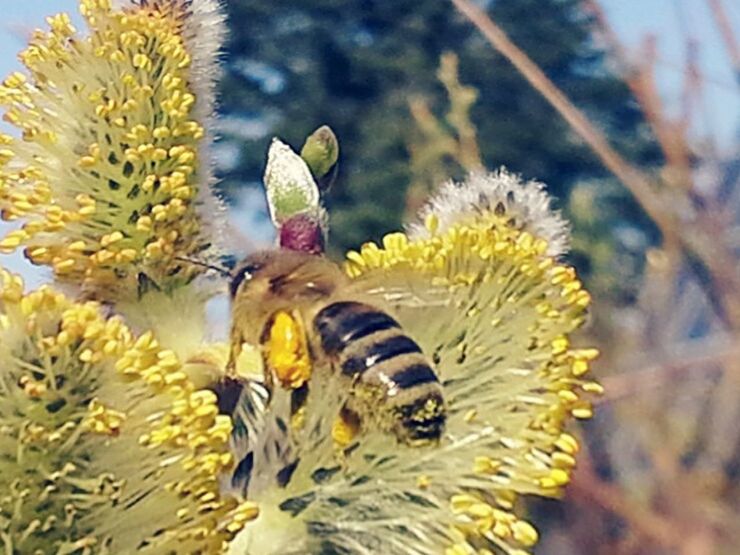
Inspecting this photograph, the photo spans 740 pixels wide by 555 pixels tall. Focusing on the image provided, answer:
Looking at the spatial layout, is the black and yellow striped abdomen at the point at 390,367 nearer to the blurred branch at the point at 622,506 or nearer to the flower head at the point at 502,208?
the flower head at the point at 502,208

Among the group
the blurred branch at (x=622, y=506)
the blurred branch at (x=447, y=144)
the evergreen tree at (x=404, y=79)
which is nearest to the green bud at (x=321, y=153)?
the blurred branch at (x=447, y=144)

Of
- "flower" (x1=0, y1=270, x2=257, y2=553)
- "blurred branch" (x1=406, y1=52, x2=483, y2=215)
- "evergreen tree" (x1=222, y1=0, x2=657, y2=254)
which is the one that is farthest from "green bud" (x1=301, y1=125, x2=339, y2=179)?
"evergreen tree" (x1=222, y1=0, x2=657, y2=254)

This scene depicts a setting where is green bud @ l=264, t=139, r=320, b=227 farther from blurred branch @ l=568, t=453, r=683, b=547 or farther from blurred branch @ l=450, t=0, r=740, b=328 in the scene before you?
blurred branch @ l=568, t=453, r=683, b=547

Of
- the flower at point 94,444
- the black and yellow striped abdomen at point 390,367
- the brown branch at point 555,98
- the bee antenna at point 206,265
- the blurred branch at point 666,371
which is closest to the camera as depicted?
the flower at point 94,444

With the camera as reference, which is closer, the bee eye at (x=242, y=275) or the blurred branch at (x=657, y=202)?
the bee eye at (x=242, y=275)

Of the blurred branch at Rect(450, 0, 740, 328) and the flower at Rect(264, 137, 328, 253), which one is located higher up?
the blurred branch at Rect(450, 0, 740, 328)

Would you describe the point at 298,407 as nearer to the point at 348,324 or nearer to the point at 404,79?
the point at 348,324
